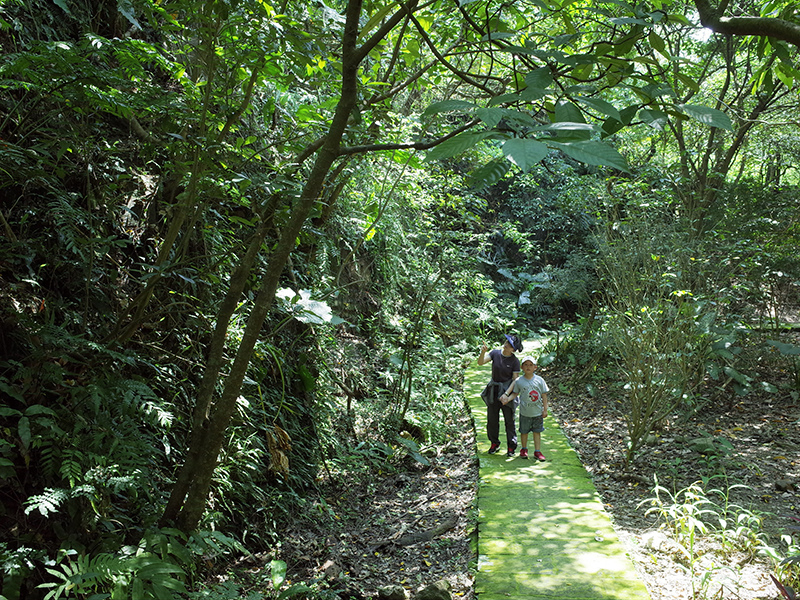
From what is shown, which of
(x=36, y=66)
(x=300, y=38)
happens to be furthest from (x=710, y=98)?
(x=36, y=66)

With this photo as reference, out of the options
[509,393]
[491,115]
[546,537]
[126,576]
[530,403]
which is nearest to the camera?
[491,115]

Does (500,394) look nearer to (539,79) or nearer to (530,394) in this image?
(530,394)

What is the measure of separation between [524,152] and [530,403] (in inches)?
203

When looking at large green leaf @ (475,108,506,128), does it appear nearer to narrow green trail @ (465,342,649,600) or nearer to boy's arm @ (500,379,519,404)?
narrow green trail @ (465,342,649,600)

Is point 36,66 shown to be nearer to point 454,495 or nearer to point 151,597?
point 151,597

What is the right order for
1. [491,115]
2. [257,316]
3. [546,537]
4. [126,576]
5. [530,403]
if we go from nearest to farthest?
[491,115] → [126,576] → [257,316] → [546,537] → [530,403]

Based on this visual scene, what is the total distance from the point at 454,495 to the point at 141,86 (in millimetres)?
4248

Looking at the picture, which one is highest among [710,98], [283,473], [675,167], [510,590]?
[710,98]

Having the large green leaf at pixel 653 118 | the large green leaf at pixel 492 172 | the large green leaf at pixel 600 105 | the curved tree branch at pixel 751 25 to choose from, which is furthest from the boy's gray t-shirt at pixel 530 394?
the large green leaf at pixel 492 172

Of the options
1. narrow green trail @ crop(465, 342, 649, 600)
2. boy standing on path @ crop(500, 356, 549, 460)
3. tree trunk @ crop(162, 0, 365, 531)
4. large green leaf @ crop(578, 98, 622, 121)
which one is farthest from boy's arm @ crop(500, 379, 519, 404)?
large green leaf @ crop(578, 98, 622, 121)

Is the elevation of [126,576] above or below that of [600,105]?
below

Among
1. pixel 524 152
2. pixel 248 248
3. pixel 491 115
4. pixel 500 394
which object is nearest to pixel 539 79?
pixel 491 115

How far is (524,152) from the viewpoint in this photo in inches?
33.9

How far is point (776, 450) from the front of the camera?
551 centimetres
